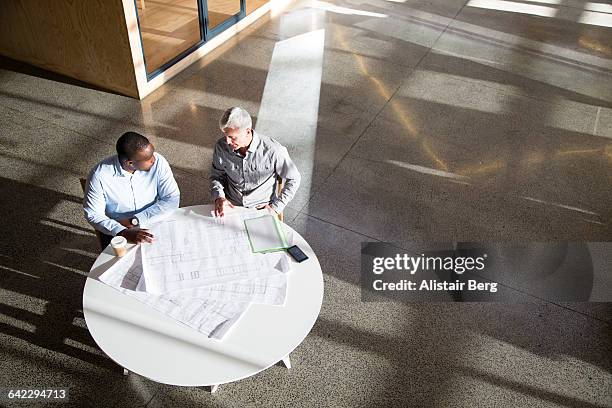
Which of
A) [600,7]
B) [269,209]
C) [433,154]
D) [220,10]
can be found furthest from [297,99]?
[600,7]

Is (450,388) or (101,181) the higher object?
(101,181)

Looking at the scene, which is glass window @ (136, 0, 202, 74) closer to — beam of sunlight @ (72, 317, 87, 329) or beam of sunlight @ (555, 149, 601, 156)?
beam of sunlight @ (72, 317, 87, 329)

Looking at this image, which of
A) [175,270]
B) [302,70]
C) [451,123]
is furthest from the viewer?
[302,70]

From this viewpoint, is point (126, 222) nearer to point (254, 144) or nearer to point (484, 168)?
point (254, 144)

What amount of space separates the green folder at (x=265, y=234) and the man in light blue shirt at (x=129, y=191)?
0.53 metres

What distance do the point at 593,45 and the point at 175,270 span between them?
20.7 ft

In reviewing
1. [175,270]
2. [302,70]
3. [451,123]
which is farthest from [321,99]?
[175,270]

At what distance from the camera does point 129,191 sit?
10.7 ft

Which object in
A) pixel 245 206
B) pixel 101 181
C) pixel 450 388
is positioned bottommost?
pixel 450 388

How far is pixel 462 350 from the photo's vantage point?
3.54m

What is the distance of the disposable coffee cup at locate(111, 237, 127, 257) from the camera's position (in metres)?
2.93

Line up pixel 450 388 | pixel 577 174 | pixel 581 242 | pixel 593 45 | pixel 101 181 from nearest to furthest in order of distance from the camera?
pixel 101 181 < pixel 450 388 < pixel 581 242 < pixel 577 174 < pixel 593 45

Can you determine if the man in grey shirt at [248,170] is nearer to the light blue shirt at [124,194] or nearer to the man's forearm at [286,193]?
the man's forearm at [286,193]

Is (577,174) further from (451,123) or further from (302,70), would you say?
(302,70)
